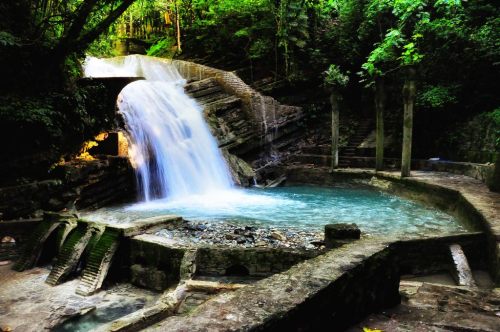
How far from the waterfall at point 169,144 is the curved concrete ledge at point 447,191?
3.95 metres

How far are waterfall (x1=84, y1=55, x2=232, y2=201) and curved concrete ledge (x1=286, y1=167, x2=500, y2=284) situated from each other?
156 inches

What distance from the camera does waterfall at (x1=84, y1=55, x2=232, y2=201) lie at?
13.1 metres

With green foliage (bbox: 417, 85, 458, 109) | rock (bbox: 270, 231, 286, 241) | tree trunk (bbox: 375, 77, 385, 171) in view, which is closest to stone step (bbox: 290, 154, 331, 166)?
tree trunk (bbox: 375, 77, 385, 171)

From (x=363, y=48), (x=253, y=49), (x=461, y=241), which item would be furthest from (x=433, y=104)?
(x=253, y=49)

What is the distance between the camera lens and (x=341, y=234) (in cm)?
563

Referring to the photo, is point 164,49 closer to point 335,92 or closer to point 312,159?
point 312,159

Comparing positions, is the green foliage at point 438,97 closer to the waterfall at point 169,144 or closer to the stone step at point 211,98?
the waterfall at point 169,144

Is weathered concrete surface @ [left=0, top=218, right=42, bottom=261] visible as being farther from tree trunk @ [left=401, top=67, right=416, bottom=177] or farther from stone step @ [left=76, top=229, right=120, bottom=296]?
tree trunk @ [left=401, top=67, right=416, bottom=177]

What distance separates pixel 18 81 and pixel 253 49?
12824mm

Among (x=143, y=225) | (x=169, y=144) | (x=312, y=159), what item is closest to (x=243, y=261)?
(x=143, y=225)

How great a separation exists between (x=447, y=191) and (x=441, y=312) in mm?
7381

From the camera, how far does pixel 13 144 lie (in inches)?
390

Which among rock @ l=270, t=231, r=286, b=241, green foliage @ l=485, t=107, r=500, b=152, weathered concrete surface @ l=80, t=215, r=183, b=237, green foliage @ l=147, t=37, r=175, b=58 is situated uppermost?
green foliage @ l=147, t=37, r=175, b=58

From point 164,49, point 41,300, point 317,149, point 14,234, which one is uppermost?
point 164,49
